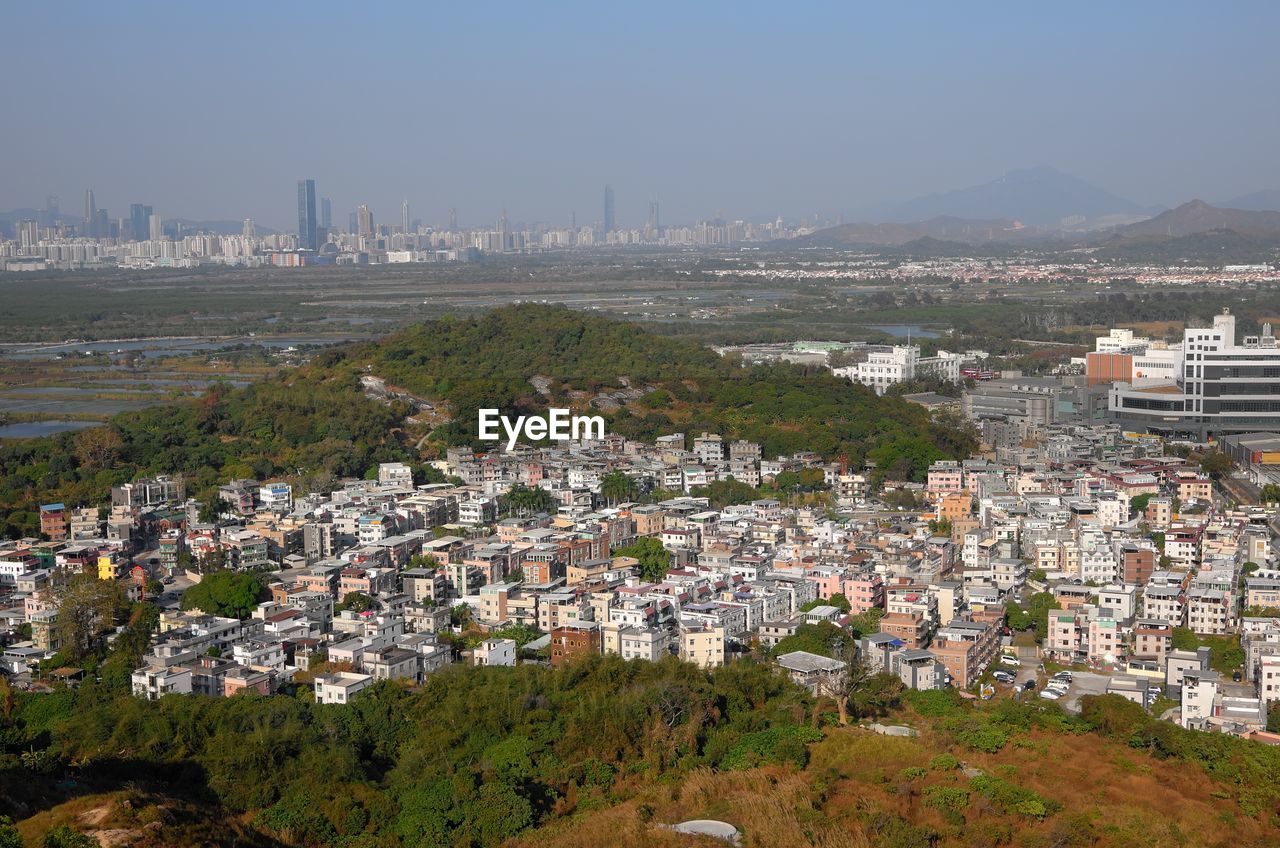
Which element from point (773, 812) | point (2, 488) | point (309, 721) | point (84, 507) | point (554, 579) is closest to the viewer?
point (773, 812)

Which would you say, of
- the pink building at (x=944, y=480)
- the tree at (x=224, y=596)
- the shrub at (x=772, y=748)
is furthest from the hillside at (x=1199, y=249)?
the shrub at (x=772, y=748)

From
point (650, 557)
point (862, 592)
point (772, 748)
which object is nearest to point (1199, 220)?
point (650, 557)

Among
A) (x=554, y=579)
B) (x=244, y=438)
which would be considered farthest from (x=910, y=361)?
(x=554, y=579)

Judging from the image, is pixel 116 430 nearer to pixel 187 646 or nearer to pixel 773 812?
pixel 187 646

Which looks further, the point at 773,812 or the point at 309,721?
the point at 309,721

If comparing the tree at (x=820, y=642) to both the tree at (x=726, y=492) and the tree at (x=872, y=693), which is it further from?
the tree at (x=726, y=492)

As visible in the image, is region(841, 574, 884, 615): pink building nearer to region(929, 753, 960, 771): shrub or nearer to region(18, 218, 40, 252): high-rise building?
region(929, 753, 960, 771): shrub
